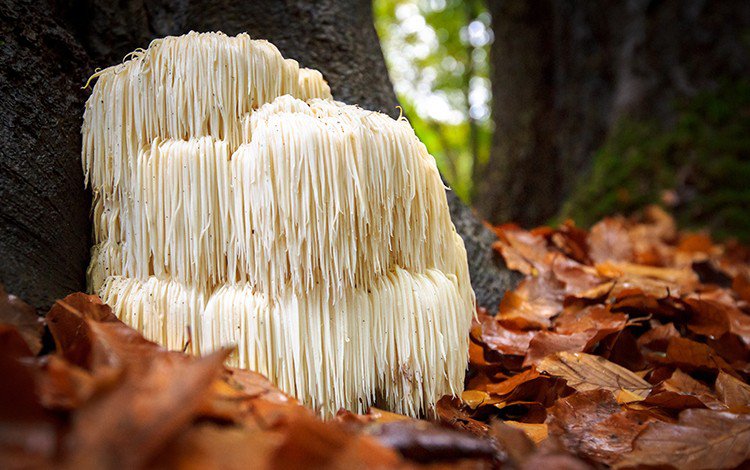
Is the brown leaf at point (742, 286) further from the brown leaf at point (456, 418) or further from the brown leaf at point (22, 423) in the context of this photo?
the brown leaf at point (22, 423)

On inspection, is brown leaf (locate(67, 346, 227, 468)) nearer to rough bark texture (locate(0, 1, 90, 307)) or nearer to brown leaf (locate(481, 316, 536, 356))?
rough bark texture (locate(0, 1, 90, 307))

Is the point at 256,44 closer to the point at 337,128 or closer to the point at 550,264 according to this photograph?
the point at 337,128

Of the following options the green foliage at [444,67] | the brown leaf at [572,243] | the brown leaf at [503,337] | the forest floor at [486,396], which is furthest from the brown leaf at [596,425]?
the green foliage at [444,67]

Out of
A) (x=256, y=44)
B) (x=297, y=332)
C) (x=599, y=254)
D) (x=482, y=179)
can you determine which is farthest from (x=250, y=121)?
(x=482, y=179)

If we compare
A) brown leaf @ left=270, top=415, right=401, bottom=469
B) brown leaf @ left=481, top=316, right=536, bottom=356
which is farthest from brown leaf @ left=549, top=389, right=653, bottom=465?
brown leaf @ left=270, top=415, right=401, bottom=469

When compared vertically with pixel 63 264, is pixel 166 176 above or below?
above

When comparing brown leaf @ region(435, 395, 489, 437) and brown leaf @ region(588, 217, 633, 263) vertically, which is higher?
brown leaf @ region(588, 217, 633, 263)
